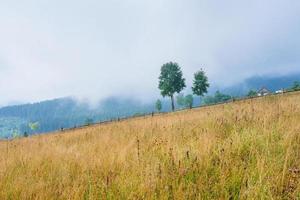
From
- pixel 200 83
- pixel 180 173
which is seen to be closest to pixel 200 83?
pixel 200 83

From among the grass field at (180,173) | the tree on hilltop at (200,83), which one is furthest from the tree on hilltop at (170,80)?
the grass field at (180,173)

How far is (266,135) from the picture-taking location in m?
5.55

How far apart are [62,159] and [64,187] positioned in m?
2.10

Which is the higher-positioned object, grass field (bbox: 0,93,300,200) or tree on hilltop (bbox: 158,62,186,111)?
tree on hilltop (bbox: 158,62,186,111)

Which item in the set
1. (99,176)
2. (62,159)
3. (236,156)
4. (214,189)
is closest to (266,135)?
(236,156)

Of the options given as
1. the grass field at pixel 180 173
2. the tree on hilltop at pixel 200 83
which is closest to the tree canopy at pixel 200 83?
the tree on hilltop at pixel 200 83

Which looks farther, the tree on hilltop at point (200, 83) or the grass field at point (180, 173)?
the tree on hilltop at point (200, 83)

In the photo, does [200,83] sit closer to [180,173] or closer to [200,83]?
[200,83]

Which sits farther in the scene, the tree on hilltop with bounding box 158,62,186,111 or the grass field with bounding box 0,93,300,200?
the tree on hilltop with bounding box 158,62,186,111

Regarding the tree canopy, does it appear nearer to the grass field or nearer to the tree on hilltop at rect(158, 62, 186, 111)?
the tree on hilltop at rect(158, 62, 186, 111)

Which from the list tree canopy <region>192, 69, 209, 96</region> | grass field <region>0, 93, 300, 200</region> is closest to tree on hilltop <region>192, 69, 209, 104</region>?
tree canopy <region>192, 69, 209, 96</region>

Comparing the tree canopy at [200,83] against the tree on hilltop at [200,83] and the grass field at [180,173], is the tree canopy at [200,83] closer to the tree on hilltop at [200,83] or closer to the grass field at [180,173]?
the tree on hilltop at [200,83]

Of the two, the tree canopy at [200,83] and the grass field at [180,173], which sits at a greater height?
the tree canopy at [200,83]

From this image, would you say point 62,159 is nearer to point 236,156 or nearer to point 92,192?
point 92,192
